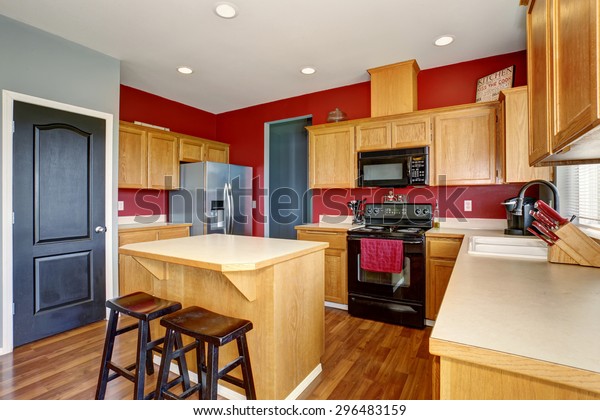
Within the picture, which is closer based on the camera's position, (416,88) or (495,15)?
(495,15)

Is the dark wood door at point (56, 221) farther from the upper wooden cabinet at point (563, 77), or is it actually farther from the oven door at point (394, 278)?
the upper wooden cabinet at point (563, 77)

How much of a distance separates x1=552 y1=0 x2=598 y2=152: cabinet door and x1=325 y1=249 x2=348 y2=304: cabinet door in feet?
8.03

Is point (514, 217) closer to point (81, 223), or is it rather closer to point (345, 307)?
point (345, 307)

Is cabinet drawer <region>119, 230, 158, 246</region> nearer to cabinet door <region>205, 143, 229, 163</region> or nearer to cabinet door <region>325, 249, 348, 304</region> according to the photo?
cabinet door <region>205, 143, 229, 163</region>

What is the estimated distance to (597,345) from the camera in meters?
0.64

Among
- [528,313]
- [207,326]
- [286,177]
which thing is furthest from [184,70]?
[528,313]

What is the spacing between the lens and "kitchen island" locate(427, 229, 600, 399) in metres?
0.59

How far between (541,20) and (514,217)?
1881 millimetres

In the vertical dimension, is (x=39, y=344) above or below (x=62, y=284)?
below

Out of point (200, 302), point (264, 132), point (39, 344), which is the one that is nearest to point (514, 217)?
point (200, 302)

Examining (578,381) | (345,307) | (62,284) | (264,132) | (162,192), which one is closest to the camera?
(578,381)

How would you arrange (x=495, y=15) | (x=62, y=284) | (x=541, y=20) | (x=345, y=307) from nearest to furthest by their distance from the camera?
(x=541, y=20) < (x=495, y=15) < (x=62, y=284) < (x=345, y=307)

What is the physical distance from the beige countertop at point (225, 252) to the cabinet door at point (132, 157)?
73.6 inches

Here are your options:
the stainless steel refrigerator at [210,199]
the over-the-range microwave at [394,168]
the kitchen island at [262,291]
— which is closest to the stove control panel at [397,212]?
the over-the-range microwave at [394,168]
